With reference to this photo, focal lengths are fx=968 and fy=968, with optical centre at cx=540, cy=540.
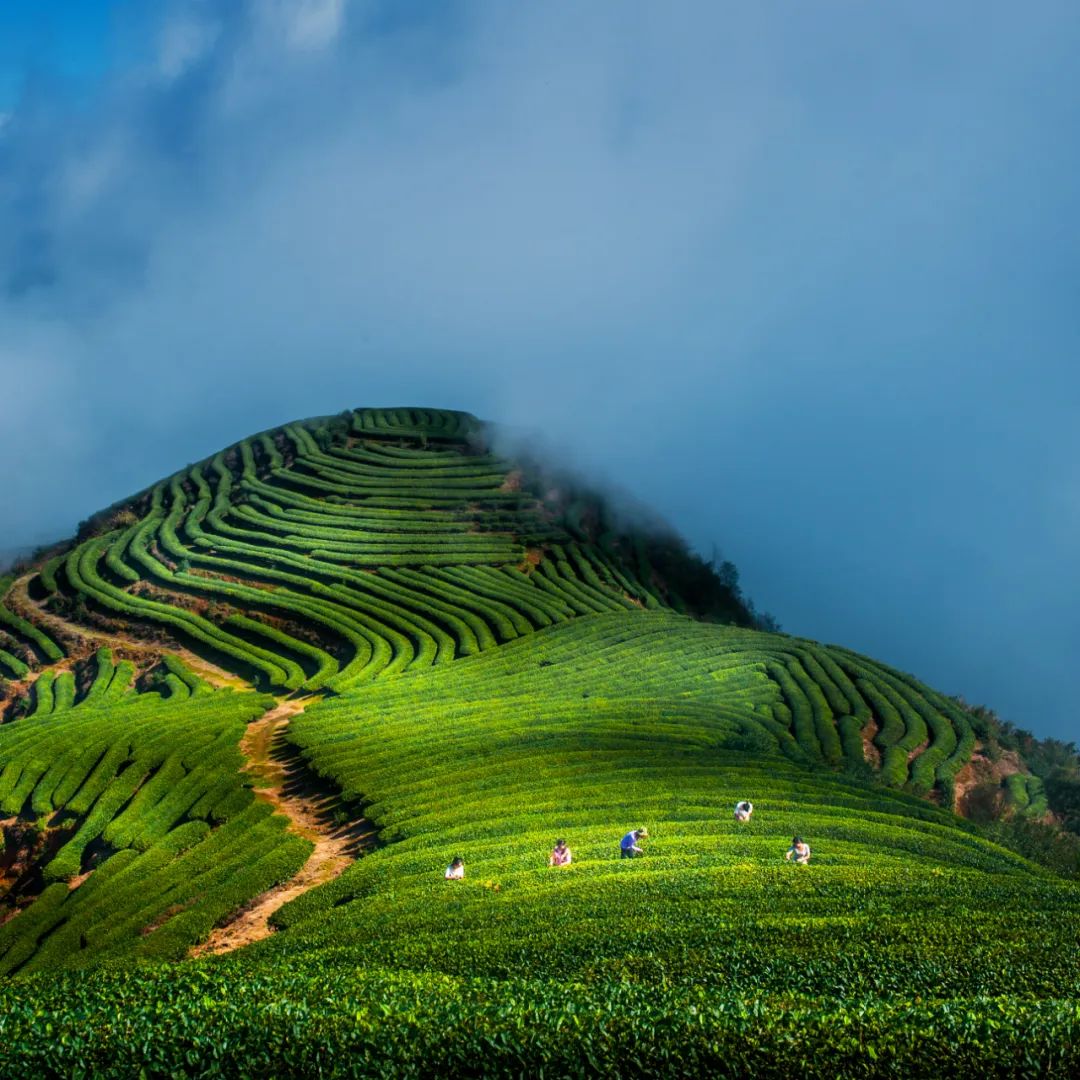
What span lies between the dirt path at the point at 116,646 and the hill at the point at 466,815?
0.42 m

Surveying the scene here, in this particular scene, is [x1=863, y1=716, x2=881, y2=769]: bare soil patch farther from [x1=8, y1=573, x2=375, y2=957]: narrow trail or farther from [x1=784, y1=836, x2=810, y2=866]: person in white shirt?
[x1=8, y1=573, x2=375, y2=957]: narrow trail

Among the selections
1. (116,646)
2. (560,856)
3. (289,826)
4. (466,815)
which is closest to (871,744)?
(466,815)

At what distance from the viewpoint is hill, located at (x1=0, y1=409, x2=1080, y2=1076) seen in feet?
43.4

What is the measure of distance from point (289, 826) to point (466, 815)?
698 cm

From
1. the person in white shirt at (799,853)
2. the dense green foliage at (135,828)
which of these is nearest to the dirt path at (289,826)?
the dense green foliage at (135,828)

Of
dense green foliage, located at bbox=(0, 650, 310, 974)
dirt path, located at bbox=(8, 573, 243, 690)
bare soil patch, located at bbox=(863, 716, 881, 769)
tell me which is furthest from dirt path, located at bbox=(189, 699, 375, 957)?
bare soil patch, located at bbox=(863, 716, 881, 769)

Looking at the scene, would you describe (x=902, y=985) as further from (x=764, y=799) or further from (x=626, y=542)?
(x=626, y=542)

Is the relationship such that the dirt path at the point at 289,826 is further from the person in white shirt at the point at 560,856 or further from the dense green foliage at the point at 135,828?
the person in white shirt at the point at 560,856

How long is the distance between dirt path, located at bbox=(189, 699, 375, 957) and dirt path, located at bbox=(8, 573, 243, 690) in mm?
10948

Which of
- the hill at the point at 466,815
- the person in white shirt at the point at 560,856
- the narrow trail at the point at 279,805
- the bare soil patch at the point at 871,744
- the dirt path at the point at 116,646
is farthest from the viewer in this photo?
the dirt path at the point at 116,646

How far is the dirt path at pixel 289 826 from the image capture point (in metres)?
26.3

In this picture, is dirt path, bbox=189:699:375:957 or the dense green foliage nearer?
dirt path, bbox=189:699:375:957

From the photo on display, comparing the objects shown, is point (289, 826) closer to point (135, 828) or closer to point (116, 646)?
point (135, 828)

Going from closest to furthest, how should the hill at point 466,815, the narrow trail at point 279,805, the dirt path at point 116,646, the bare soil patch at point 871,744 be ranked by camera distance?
the hill at point 466,815 < the narrow trail at point 279,805 < the bare soil patch at point 871,744 < the dirt path at point 116,646
